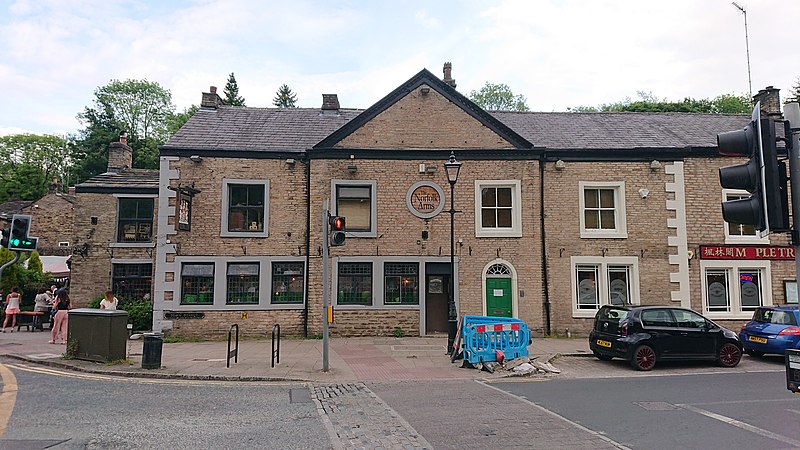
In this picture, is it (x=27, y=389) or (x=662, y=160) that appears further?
(x=662, y=160)

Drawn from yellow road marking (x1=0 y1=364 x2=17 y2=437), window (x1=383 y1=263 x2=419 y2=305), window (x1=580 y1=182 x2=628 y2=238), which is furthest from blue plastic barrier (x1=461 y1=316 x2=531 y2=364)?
yellow road marking (x1=0 y1=364 x2=17 y2=437)

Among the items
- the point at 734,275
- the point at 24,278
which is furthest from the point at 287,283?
the point at 24,278

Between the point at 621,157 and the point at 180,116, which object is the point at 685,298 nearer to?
the point at 621,157

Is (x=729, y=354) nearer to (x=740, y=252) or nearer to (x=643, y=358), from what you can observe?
(x=643, y=358)

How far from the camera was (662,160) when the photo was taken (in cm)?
1812

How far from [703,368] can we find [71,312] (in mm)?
15645

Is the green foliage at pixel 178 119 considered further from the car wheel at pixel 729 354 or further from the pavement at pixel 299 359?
the car wheel at pixel 729 354

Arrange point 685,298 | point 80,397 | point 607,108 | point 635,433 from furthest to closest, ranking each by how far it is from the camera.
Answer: point 607,108 → point 685,298 → point 80,397 → point 635,433

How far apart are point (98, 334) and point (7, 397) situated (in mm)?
3302

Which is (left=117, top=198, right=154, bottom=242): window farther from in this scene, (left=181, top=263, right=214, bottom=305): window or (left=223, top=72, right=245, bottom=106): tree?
(left=223, top=72, right=245, bottom=106): tree

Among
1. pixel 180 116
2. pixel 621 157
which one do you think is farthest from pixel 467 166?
pixel 180 116

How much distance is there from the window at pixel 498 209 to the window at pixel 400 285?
107 inches

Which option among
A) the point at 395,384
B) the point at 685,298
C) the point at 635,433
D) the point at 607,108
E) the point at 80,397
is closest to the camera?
the point at 635,433

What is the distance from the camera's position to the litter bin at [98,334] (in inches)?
463
